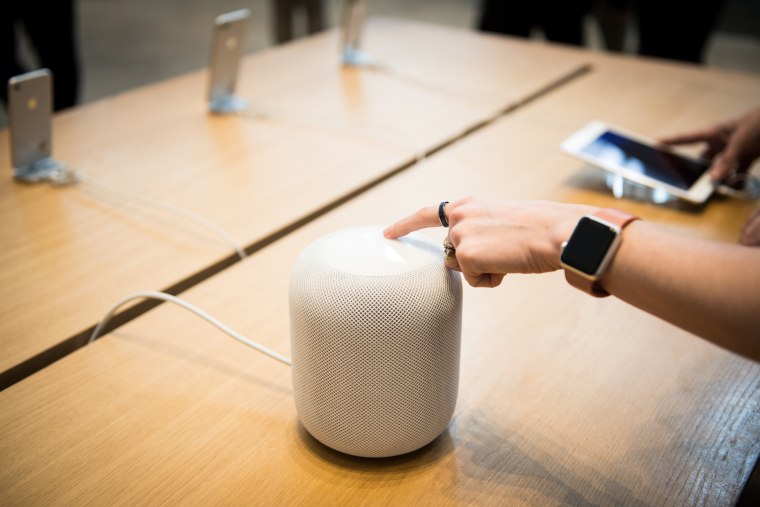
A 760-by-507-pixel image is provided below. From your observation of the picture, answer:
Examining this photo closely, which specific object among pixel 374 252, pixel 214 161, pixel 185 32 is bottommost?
pixel 185 32

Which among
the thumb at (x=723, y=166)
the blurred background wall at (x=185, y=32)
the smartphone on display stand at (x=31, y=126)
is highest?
the smartphone on display stand at (x=31, y=126)

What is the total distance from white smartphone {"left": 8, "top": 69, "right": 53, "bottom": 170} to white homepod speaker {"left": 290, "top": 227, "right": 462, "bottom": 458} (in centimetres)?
88

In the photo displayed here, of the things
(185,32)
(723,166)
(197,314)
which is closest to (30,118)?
(197,314)

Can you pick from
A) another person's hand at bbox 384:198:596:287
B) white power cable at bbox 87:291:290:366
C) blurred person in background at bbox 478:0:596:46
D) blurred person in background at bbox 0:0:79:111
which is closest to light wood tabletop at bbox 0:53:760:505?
white power cable at bbox 87:291:290:366

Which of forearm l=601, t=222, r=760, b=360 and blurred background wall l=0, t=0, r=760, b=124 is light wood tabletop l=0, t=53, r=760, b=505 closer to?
forearm l=601, t=222, r=760, b=360

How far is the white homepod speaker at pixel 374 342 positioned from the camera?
2.20ft

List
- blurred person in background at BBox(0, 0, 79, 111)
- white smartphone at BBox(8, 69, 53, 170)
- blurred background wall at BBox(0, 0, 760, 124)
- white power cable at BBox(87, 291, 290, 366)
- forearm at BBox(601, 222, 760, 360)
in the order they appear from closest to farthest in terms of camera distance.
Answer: forearm at BBox(601, 222, 760, 360), white power cable at BBox(87, 291, 290, 366), white smartphone at BBox(8, 69, 53, 170), blurred person in background at BBox(0, 0, 79, 111), blurred background wall at BBox(0, 0, 760, 124)

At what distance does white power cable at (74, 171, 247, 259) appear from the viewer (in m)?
1.15

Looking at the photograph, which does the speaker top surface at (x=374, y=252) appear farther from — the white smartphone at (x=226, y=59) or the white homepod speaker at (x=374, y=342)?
the white smartphone at (x=226, y=59)

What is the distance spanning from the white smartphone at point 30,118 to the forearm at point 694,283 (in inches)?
44.7

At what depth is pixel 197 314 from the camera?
3.14ft

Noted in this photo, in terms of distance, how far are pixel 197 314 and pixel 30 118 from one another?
68 centimetres

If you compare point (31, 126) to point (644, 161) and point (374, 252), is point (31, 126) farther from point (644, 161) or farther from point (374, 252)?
point (644, 161)

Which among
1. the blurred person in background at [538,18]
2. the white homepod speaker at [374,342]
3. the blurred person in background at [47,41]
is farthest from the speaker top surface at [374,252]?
the blurred person in background at [538,18]
